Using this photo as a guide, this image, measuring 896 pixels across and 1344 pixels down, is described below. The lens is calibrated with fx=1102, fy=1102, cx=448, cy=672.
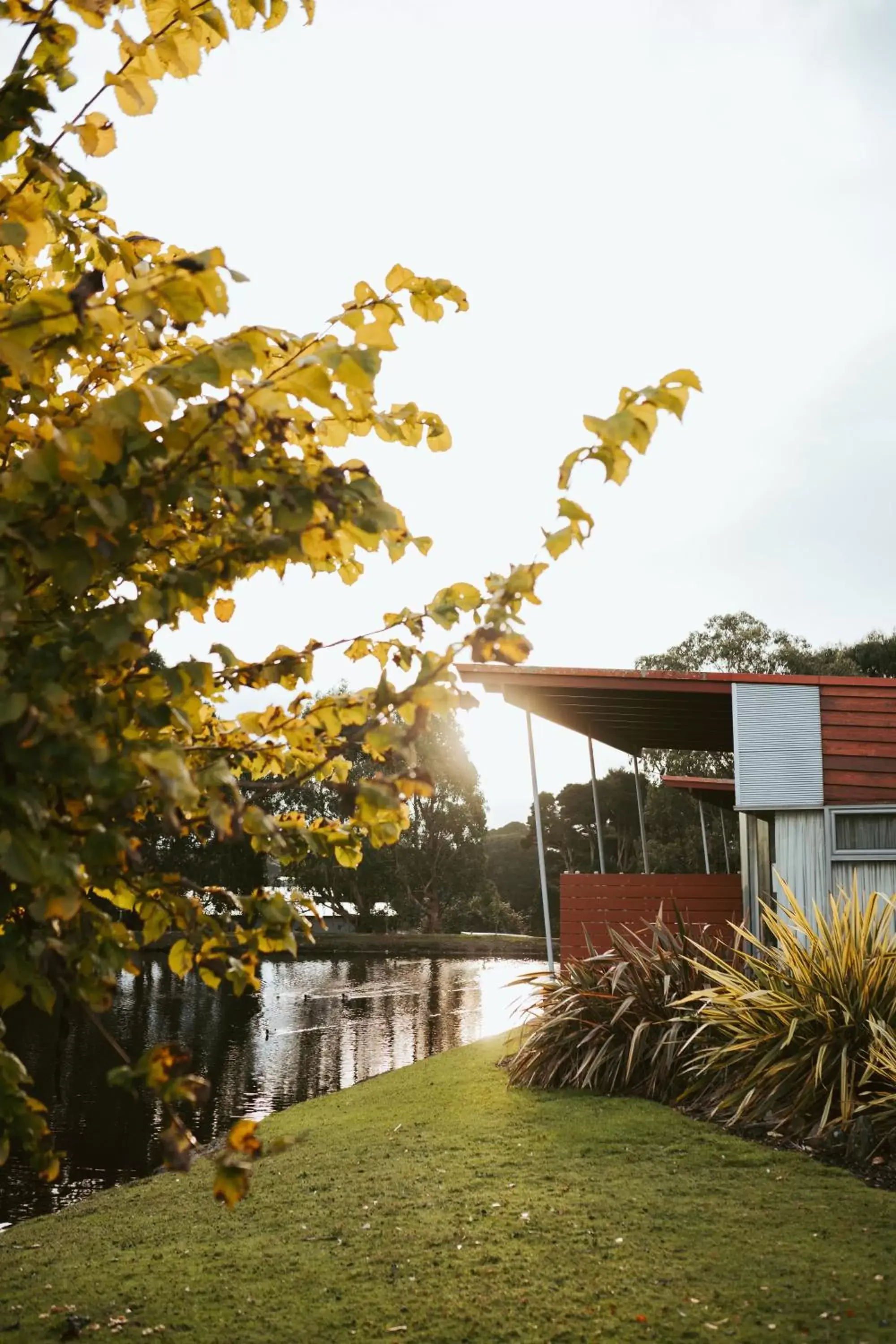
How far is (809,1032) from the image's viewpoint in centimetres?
684

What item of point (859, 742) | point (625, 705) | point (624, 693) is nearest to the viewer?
point (859, 742)

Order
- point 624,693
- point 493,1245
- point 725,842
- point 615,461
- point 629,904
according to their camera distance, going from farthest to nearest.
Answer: point 725,842, point 629,904, point 624,693, point 493,1245, point 615,461

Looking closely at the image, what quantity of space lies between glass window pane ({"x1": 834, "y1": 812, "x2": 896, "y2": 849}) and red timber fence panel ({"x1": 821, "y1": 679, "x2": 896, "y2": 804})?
135mm

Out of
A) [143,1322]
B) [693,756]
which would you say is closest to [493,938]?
[693,756]

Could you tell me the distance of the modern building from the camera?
404 inches

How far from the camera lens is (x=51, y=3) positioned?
261cm

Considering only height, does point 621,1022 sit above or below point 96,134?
below

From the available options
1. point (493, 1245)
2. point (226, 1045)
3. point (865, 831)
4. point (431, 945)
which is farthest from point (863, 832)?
point (431, 945)

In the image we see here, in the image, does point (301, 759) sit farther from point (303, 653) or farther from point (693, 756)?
point (693, 756)

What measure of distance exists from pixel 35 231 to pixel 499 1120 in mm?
6354

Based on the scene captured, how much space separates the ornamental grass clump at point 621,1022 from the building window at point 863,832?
7.59ft

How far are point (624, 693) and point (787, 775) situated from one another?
180 cm

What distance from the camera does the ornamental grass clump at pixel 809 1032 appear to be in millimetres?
6355

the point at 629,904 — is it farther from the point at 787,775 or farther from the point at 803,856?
the point at 787,775
